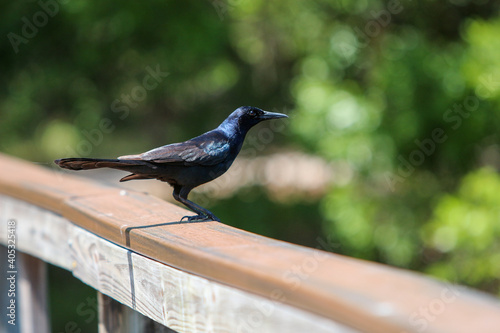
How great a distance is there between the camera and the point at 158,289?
4.97ft

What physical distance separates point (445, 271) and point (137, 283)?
4.09 meters

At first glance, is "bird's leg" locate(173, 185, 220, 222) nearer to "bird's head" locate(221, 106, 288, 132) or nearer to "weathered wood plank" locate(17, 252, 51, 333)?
"bird's head" locate(221, 106, 288, 132)

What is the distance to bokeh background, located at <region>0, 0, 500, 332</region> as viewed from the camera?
502 cm

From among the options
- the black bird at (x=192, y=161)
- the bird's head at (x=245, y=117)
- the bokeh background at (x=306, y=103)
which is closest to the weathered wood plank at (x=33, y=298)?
the black bird at (x=192, y=161)

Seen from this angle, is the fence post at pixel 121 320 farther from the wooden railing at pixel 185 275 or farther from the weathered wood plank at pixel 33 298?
the weathered wood plank at pixel 33 298

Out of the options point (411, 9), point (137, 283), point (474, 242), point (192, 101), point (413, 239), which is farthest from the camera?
point (192, 101)

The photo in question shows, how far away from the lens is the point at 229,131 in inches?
103

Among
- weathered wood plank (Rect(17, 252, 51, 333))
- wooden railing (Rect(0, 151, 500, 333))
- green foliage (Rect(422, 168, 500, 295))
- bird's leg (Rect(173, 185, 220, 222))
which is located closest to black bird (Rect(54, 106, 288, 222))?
bird's leg (Rect(173, 185, 220, 222))

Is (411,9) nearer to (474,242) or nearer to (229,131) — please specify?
(474,242)

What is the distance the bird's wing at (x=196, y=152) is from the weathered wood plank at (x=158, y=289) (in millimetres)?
411

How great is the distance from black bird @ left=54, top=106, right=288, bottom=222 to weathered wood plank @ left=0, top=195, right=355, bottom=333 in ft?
1.13

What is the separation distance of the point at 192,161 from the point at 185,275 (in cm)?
103

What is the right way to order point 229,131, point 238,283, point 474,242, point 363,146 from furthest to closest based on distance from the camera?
point 363,146, point 474,242, point 229,131, point 238,283

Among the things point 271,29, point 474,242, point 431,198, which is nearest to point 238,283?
point 474,242
